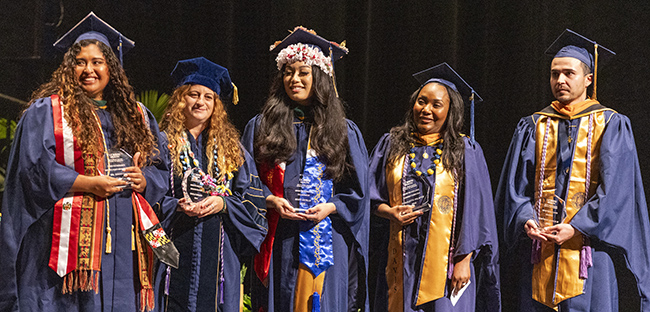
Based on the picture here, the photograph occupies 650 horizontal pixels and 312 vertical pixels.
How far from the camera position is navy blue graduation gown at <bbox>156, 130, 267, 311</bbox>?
3.58m

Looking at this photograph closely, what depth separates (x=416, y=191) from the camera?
3951mm

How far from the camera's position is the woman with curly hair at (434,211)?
383cm

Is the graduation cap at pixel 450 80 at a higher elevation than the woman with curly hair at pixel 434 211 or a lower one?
higher

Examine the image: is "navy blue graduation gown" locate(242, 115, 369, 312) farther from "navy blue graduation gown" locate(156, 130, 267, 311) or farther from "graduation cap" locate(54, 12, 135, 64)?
"graduation cap" locate(54, 12, 135, 64)

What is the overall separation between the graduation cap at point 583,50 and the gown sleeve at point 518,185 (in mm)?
461

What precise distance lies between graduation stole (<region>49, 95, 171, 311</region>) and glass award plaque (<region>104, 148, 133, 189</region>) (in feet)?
0.13

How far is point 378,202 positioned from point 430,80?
33.2 inches

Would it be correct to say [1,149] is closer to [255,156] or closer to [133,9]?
[133,9]

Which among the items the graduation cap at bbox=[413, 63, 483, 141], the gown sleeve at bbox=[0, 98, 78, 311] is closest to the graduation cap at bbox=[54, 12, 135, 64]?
the gown sleeve at bbox=[0, 98, 78, 311]

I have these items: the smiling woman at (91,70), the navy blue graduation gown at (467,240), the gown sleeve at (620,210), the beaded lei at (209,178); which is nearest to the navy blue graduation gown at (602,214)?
the gown sleeve at (620,210)

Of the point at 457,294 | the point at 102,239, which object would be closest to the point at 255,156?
the point at 102,239

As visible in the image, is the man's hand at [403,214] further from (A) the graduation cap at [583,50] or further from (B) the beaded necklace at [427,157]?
(A) the graduation cap at [583,50]

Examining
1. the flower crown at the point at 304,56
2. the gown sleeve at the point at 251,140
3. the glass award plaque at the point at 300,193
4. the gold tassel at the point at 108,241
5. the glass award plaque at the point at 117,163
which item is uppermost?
the flower crown at the point at 304,56

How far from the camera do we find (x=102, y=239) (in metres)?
3.16
